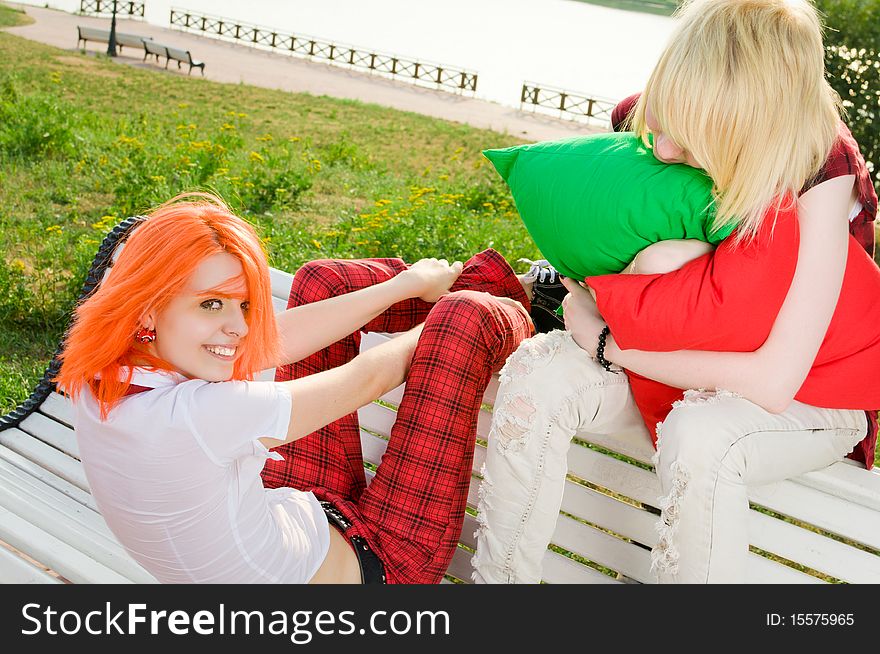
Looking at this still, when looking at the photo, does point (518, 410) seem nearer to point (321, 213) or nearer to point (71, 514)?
point (71, 514)

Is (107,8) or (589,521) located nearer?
(589,521)

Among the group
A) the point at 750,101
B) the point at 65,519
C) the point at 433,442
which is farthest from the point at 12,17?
the point at 750,101

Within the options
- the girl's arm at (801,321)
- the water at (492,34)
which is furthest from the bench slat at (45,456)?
the water at (492,34)

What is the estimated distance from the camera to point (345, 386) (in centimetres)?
210

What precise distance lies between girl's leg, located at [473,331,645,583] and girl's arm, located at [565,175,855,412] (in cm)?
24

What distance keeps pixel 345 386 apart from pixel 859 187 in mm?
1164

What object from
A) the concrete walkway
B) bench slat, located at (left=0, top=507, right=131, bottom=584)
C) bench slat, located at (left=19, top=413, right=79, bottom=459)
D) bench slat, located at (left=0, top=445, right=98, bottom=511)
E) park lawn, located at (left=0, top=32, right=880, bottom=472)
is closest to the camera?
bench slat, located at (left=0, top=507, right=131, bottom=584)

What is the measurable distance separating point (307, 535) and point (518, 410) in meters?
0.53

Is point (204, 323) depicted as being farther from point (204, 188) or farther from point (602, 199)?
point (204, 188)

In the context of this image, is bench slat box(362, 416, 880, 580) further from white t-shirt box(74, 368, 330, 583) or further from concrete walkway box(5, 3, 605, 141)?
concrete walkway box(5, 3, 605, 141)

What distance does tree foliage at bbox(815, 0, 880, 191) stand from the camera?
689 cm

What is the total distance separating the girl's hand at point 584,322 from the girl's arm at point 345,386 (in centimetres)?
38

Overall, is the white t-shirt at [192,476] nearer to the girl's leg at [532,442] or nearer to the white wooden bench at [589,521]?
the white wooden bench at [589,521]

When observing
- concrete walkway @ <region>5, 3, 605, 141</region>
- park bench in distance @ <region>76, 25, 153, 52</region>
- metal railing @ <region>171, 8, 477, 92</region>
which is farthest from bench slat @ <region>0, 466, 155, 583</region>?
metal railing @ <region>171, 8, 477, 92</region>
